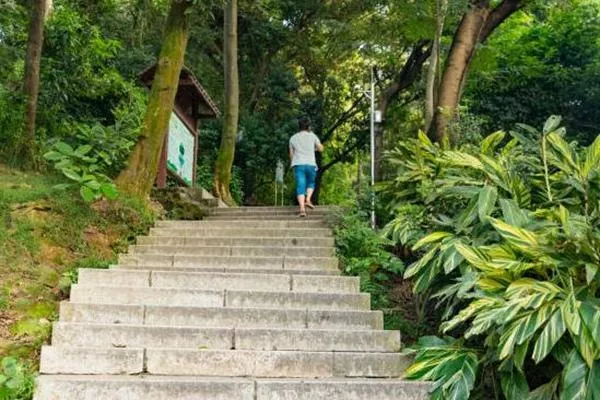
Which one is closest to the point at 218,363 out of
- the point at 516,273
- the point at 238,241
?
the point at 516,273

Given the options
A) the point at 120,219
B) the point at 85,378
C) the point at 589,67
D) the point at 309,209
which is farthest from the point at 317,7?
the point at 85,378

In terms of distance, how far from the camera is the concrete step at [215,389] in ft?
13.0

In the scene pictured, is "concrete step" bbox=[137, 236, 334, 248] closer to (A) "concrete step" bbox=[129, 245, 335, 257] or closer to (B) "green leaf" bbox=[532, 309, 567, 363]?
(A) "concrete step" bbox=[129, 245, 335, 257]

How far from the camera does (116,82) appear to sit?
442 inches

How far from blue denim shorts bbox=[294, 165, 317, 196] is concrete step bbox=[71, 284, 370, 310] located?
3273 millimetres

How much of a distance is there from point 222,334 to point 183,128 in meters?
6.81

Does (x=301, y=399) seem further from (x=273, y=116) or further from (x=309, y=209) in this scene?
(x=273, y=116)

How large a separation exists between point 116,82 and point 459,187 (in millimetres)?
8126

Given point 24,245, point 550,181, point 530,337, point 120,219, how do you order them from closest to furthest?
point 530,337, point 550,181, point 24,245, point 120,219

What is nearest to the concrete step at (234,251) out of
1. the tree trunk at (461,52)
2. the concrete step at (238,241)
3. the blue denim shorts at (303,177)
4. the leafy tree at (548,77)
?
the concrete step at (238,241)

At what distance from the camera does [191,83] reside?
1073cm

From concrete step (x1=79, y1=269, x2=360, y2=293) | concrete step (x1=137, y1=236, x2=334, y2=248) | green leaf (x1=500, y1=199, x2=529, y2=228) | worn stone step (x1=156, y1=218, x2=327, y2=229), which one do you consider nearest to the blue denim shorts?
worn stone step (x1=156, y1=218, x2=327, y2=229)

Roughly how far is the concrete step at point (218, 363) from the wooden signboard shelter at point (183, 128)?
5.46 metres

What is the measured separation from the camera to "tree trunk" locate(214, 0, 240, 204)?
39.6 ft
